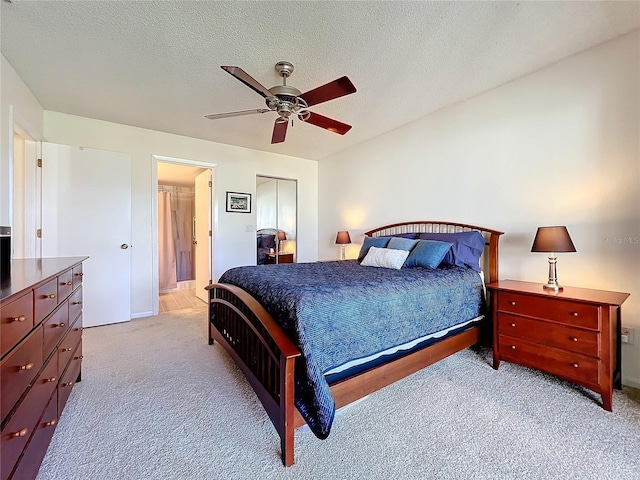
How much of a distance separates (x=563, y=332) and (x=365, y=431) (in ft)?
5.11

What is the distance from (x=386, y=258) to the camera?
293 centimetres

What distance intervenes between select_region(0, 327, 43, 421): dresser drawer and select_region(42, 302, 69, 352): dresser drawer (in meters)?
0.11

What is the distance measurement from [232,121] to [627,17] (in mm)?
3561

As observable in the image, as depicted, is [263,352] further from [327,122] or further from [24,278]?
[327,122]

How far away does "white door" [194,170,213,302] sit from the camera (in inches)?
173

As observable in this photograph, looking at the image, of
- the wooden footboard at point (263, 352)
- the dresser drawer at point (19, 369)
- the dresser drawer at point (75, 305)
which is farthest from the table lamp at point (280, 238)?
the dresser drawer at point (19, 369)

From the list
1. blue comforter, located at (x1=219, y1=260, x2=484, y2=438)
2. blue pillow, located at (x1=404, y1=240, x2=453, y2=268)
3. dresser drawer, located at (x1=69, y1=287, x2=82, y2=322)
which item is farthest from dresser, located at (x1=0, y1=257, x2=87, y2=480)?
blue pillow, located at (x1=404, y1=240, x2=453, y2=268)

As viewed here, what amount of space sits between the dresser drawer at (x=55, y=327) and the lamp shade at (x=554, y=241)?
3071 millimetres

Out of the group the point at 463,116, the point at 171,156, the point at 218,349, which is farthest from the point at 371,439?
the point at 171,156

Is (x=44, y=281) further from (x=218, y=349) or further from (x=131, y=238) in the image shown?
(x=131, y=238)

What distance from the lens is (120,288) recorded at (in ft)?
11.7

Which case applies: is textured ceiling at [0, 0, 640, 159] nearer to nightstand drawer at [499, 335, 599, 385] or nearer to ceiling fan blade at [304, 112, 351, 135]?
ceiling fan blade at [304, 112, 351, 135]

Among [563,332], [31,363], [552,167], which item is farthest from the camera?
[552,167]

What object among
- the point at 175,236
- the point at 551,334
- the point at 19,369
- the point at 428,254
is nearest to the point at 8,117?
the point at 19,369
